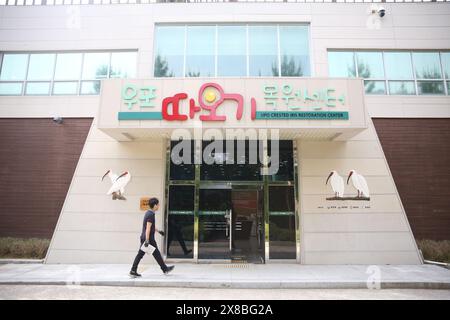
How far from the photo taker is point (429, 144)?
32.0ft

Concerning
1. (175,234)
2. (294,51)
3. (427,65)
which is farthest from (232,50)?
(427,65)

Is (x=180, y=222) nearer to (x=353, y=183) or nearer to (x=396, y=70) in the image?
(x=353, y=183)

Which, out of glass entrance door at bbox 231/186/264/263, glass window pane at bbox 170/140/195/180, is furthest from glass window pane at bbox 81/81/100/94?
glass entrance door at bbox 231/186/264/263

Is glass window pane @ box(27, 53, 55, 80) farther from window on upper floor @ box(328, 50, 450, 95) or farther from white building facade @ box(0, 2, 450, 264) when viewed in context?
window on upper floor @ box(328, 50, 450, 95)

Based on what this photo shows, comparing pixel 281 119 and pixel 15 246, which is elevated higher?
pixel 281 119

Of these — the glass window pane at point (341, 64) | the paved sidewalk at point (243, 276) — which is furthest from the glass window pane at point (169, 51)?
the paved sidewalk at point (243, 276)

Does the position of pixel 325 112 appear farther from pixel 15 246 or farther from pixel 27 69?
pixel 27 69

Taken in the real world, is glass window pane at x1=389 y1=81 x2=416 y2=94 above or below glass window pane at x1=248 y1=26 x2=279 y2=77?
below

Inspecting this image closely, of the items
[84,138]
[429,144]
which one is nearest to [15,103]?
[84,138]

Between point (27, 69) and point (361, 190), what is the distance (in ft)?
41.8

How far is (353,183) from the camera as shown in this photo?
362 inches

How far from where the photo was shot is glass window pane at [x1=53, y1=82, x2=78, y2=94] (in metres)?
10.4

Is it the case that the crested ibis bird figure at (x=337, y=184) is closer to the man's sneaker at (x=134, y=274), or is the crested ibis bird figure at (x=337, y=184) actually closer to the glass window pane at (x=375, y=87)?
the glass window pane at (x=375, y=87)

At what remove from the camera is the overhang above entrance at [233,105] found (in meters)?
7.80
